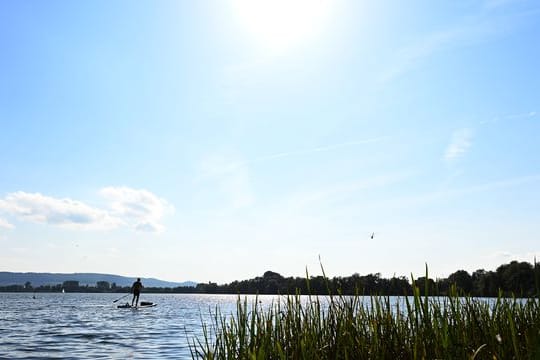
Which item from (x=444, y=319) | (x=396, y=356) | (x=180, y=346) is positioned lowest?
(x=180, y=346)

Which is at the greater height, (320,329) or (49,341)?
(320,329)

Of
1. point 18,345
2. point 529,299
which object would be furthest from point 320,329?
Result: point 18,345

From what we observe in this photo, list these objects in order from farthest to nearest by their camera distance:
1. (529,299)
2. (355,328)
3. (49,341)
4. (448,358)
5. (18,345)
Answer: (49,341)
(18,345)
(529,299)
(355,328)
(448,358)

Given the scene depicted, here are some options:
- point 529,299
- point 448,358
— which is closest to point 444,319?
point 448,358

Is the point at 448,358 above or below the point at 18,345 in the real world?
above

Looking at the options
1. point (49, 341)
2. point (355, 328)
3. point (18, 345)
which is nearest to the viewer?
point (355, 328)

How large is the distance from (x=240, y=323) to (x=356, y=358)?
157 centimetres

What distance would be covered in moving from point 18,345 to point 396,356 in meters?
16.0

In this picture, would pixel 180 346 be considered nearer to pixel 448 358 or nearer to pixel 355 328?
pixel 355 328

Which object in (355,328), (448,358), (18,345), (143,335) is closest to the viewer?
(448,358)

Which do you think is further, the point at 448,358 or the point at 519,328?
the point at 519,328

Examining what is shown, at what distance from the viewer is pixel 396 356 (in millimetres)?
6438

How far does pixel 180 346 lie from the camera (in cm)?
1878

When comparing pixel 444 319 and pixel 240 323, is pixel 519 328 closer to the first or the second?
pixel 444 319
